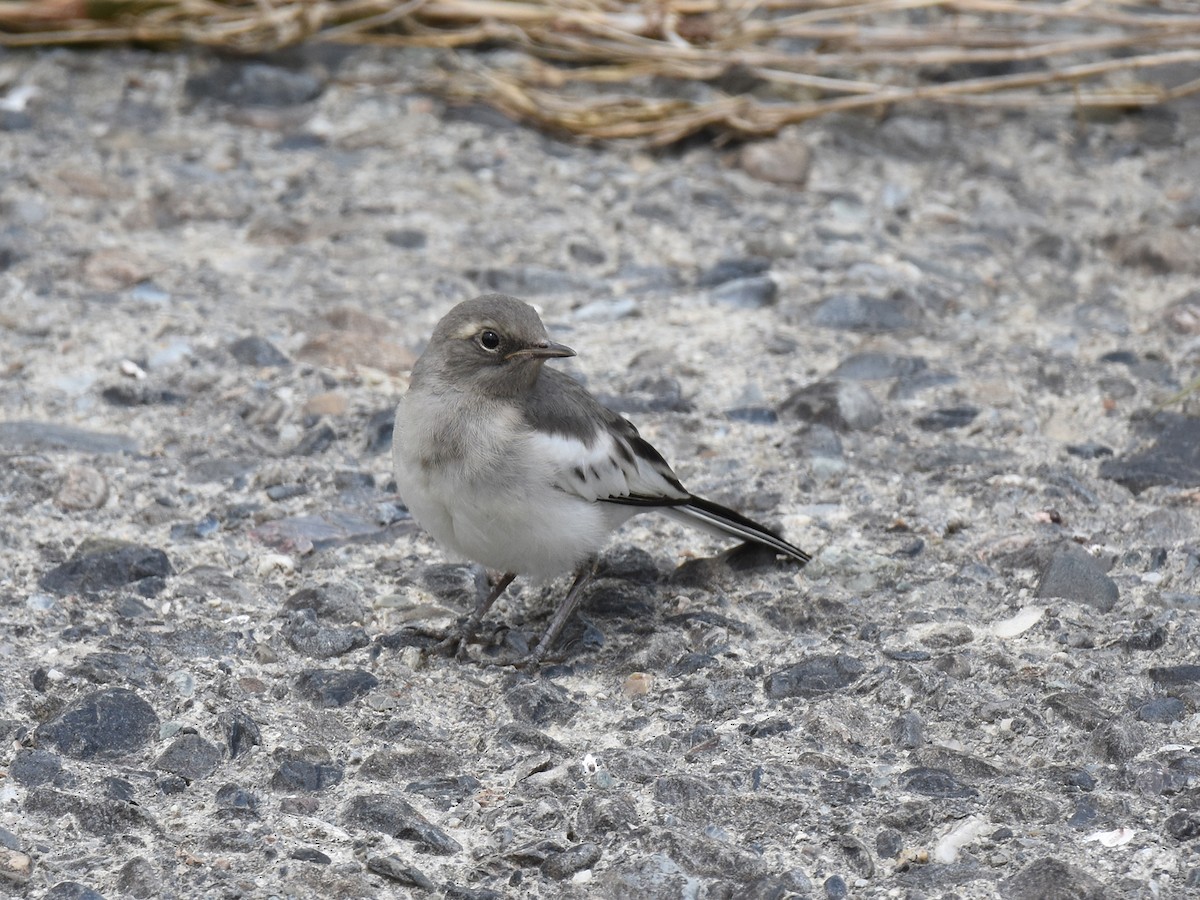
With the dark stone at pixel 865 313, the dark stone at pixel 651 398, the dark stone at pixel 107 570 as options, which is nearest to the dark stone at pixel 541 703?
the dark stone at pixel 107 570

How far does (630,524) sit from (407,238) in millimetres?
2116

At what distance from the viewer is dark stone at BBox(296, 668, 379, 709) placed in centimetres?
413

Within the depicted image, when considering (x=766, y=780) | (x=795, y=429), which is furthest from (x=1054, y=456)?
(x=766, y=780)

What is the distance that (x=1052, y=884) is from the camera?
3363mm

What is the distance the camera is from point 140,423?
5445 mm

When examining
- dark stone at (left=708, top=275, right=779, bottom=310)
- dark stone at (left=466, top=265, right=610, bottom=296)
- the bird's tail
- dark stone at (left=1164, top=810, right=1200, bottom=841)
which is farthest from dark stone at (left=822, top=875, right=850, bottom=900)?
dark stone at (left=466, top=265, right=610, bottom=296)

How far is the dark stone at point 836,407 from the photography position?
554 centimetres

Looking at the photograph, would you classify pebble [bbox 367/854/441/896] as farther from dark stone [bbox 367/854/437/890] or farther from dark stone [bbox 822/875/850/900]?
dark stone [bbox 822/875/850/900]

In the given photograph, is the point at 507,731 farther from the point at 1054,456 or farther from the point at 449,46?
the point at 449,46

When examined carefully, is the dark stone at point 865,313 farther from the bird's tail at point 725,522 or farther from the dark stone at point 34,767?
the dark stone at point 34,767

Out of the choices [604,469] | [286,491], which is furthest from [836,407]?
[286,491]

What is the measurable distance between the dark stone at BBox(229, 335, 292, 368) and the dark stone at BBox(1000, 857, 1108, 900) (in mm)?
3444

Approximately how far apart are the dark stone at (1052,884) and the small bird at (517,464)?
150 centimetres

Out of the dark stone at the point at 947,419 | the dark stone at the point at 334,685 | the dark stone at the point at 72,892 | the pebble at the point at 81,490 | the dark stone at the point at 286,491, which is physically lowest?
the dark stone at the point at 334,685
